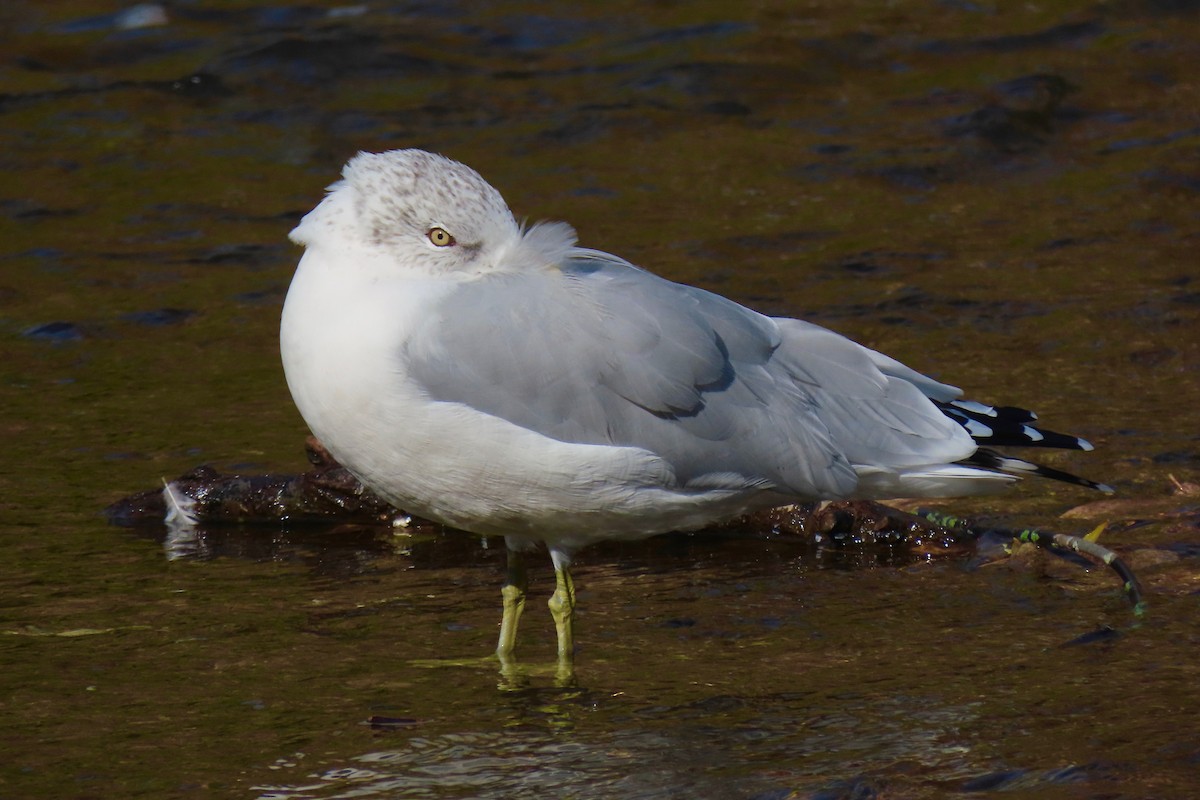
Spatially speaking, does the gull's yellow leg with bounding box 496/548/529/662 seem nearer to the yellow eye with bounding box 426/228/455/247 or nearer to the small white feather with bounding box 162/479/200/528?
the yellow eye with bounding box 426/228/455/247

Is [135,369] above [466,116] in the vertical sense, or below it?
below

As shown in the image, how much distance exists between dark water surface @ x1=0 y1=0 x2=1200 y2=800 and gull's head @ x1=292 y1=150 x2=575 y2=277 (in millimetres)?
1166

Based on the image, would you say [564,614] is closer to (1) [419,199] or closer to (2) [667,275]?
(1) [419,199]

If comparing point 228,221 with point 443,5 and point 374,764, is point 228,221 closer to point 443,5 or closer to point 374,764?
point 443,5

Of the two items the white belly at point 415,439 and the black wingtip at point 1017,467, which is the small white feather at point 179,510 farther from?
the black wingtip at point 1017,467

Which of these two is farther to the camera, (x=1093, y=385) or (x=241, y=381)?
(x=241, y=381)

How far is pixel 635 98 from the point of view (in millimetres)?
12227

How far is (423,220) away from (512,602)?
3.98 feet

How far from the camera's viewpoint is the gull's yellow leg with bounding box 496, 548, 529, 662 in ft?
16.9

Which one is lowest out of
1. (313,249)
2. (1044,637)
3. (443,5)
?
(1044,637)

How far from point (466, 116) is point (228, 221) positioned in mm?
2334

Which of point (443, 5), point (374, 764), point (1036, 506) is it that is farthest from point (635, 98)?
point (374, 764)

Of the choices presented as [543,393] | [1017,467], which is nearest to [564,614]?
[543,393]

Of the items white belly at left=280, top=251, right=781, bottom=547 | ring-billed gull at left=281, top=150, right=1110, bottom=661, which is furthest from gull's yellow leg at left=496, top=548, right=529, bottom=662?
white belly at left=280, top=251, right=781, bottom=547
